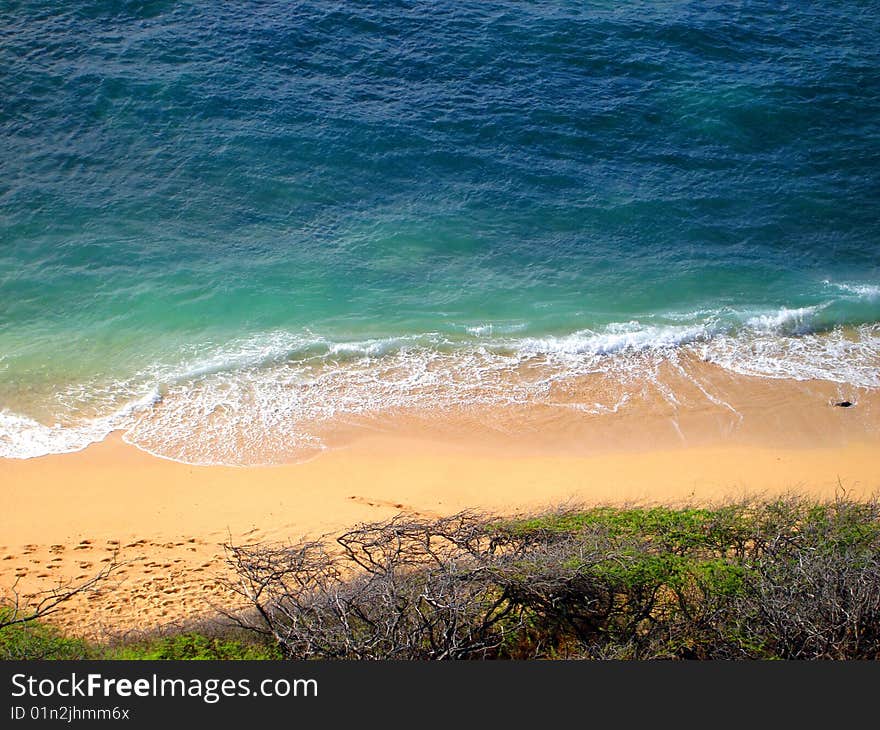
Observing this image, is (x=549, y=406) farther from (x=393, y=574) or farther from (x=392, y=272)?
(x=393, y=574)

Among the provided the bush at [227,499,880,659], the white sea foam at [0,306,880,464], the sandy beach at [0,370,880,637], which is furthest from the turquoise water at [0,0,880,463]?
the bush at [227,499,880,659]

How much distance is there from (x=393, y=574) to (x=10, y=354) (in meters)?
13.6

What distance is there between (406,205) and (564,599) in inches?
646

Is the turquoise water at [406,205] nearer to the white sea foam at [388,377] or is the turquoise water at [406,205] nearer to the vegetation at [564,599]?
the white sea foam at [388,377]

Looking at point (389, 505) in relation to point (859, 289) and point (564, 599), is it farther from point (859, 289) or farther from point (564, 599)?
point (859, 289)

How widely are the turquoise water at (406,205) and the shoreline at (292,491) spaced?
4.09 feet

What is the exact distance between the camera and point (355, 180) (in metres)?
27.9

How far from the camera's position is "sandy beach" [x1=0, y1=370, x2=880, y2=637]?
52.5 feet

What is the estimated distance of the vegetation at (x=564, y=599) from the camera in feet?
41.7

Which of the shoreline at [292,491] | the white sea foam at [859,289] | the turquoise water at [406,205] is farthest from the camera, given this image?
the white sea foam at [859,289]

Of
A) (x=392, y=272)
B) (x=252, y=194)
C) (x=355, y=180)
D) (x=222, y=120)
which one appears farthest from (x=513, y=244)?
(x=222, y=120)

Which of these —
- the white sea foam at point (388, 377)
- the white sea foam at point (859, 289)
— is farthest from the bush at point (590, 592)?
the white sea foam at point (859, 289)

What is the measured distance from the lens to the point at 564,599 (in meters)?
13.6

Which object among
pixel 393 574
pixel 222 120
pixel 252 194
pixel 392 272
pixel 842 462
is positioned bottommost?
pixel 393 574
